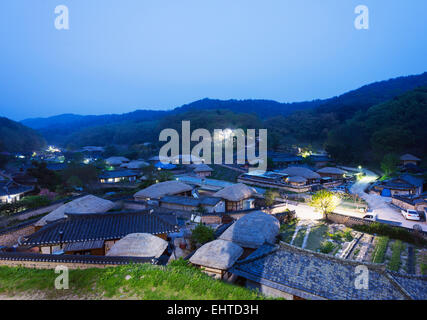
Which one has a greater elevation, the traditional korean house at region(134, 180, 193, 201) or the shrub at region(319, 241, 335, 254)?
the traditional korean house at region(134, 180, 193, 201)

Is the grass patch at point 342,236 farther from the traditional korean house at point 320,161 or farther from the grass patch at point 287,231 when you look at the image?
the traditional korean house at point 320,161

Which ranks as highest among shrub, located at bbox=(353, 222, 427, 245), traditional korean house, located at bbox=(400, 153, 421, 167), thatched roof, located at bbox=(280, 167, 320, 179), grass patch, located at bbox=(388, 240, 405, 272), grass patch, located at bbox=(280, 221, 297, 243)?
traditional korean house, located at bbox=(400, 153, 421, 167)

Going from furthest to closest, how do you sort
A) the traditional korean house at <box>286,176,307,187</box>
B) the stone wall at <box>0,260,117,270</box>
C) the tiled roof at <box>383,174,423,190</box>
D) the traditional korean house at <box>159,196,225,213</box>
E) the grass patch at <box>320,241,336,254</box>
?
the traditional korean house at <box>286,176,307,187</box>
the tiled roof at <box>383,174,423,190</box>
the traditional korean house at <box>159,196,225,213</box>
the grass patch at <box>320,241,336,254</box>
the stone wall at <box>0,260,117,270</box>

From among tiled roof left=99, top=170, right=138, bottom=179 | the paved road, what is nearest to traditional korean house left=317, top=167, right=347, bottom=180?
the paved road

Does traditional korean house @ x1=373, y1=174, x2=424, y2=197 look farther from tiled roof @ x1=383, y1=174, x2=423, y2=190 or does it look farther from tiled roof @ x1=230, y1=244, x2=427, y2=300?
tiled roof @ x1=230, y1=244, x2=427, y2=300

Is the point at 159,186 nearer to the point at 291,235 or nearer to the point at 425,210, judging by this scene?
the point at 291,235

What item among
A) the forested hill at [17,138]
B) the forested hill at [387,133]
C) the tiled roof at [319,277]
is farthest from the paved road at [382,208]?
the forested hill at [17,138]

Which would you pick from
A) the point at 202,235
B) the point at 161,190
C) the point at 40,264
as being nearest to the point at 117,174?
the point at 161,190

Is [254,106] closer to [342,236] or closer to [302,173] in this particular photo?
[302,173]

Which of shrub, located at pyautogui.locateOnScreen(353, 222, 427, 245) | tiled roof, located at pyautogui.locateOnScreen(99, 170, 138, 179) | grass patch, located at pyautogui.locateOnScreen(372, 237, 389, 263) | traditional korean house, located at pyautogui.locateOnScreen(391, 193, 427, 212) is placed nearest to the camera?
grass patch, located at pyautogui.locateOnScreen(372, 237, 389, 263)
